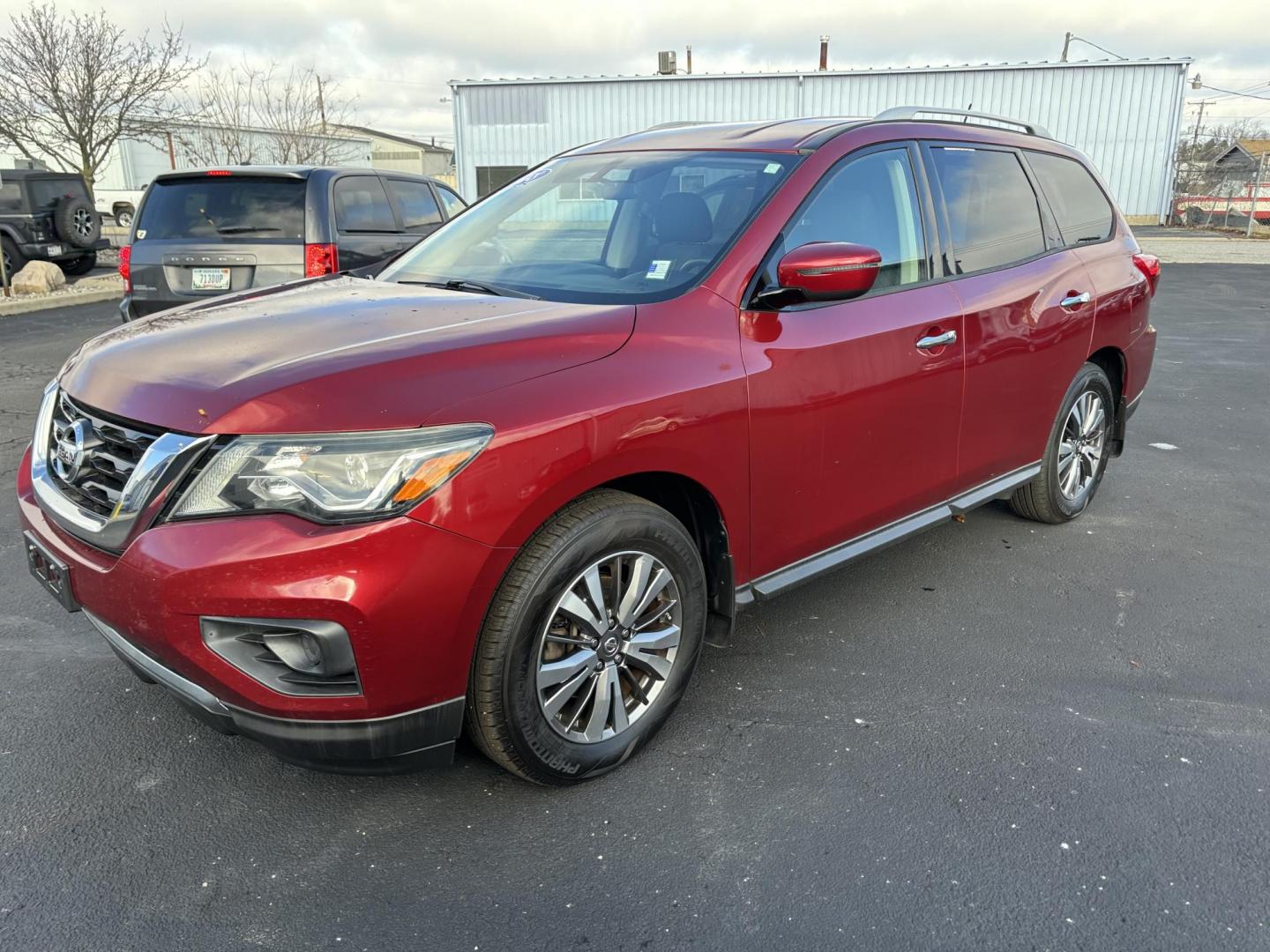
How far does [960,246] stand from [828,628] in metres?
1.61

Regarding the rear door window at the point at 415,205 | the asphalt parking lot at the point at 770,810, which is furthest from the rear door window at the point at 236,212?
the asphalt parking lot at the point at 770,810

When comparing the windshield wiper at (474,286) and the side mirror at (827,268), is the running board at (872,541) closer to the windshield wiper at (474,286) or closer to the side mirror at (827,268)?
the side mirror at (827,268)

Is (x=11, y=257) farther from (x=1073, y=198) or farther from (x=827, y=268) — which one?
(x=827, y=268)

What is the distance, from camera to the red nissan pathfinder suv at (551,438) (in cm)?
213

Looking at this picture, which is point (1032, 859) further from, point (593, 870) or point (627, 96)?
point (627, 96)

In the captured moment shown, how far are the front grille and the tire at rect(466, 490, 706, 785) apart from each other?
952mm

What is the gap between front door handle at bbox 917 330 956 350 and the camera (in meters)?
3.40

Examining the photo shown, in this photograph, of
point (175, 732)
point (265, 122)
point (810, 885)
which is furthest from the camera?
point (265, 122)

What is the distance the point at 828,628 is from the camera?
12.2 ft

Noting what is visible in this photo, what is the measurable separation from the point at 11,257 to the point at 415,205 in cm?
951

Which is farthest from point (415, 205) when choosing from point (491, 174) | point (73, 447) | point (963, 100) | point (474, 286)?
point (963, 100)

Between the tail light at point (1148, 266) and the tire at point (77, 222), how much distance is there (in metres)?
15.5

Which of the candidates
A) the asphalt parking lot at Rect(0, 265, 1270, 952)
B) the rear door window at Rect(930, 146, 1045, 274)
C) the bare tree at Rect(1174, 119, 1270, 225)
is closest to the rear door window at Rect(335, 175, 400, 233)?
the asphalt parking lot at Rect(0, 265, 1270, 952)

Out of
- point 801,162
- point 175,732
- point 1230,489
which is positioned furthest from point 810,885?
point 1230,489
